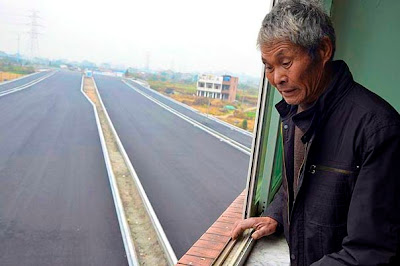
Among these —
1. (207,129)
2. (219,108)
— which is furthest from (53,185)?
(207,129)

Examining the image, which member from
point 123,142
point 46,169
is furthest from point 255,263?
point 123,142

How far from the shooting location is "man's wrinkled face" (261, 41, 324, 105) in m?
0.76

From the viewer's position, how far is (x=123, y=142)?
340cm

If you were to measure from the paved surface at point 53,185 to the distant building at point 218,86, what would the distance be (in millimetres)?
1109

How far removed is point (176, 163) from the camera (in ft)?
13.3

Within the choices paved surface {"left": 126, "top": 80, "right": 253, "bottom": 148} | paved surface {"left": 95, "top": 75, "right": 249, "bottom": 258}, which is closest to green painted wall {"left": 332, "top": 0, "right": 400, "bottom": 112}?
paved surface {"left": 126, "top": 80, "right": 253, "bottom": 148}

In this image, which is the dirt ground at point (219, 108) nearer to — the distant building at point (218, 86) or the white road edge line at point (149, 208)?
the distant building at point (218, 86)

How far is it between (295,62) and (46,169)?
7.89 feet

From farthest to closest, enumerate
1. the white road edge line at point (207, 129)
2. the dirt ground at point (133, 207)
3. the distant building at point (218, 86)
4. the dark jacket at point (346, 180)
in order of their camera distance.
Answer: the white road edge line at point (207, 129) < the distant building at point (218, 86) < the dirt ground at point (133, 207) < the dark jacket at point (346, 180)

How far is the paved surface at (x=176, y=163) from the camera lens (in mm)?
2967

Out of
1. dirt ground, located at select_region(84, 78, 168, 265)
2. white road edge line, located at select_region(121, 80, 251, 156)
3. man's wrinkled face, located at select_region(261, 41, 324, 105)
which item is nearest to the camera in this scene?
man's wrinkled face, located at select_region(261, 41, 324, 105)

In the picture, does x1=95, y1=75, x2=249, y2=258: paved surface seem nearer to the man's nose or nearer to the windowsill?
the windowsill

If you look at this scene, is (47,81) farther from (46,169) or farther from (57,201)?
(57,201)

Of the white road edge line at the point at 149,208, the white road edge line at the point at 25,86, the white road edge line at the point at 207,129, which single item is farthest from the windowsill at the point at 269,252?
the white road edge line at the point at 207,129
